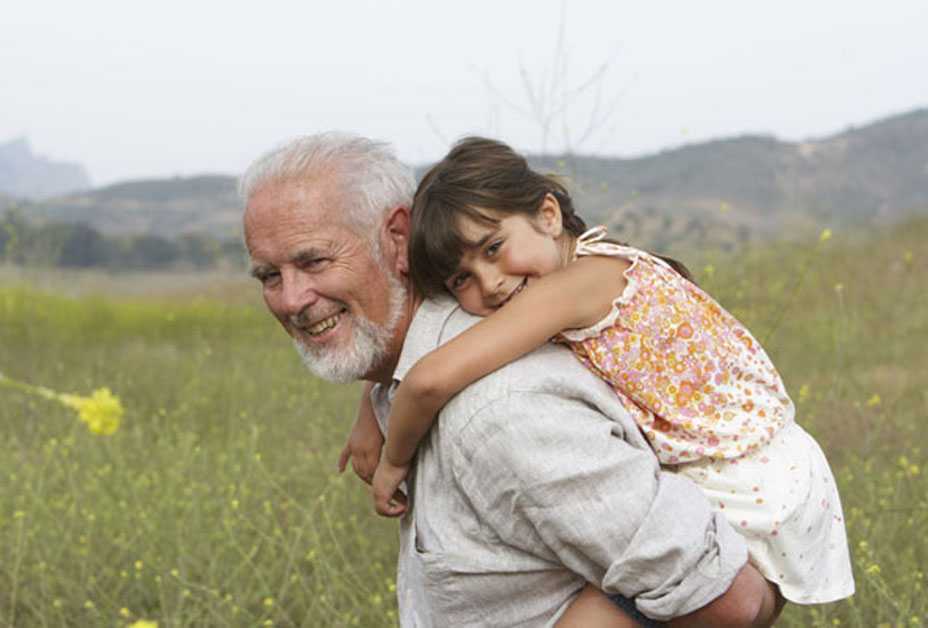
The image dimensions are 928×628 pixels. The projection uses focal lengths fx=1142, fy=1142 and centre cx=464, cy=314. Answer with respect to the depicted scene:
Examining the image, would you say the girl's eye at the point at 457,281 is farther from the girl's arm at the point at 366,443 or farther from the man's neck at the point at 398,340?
the girl's arm at the point at 366,443

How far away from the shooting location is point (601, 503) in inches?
67.3

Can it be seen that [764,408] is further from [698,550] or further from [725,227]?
[725,227]

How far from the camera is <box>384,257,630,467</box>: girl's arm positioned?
1.75 m

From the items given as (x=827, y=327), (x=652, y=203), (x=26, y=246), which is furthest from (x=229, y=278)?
(x=652, y=203)

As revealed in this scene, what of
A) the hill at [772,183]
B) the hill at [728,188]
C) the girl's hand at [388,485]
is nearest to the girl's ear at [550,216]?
the girl's hand at [388,485]

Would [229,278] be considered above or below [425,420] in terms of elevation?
below

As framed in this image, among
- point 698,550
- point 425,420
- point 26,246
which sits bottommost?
point 26,246

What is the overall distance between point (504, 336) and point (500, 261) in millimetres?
220

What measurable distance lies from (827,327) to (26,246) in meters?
5.67

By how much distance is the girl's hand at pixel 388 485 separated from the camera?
6.46 feet

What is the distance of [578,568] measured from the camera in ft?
5.82

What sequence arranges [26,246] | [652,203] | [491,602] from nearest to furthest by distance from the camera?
[491,602] → [26,246] → [652,203]

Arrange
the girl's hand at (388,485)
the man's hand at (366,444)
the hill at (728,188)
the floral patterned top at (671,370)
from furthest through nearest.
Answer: the hill at (728,188) → the man's hand at (366,444) → the girl's hand at (388,485) → the floral patterned top at (671,370)

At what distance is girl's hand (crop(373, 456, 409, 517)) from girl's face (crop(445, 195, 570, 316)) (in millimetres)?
303
